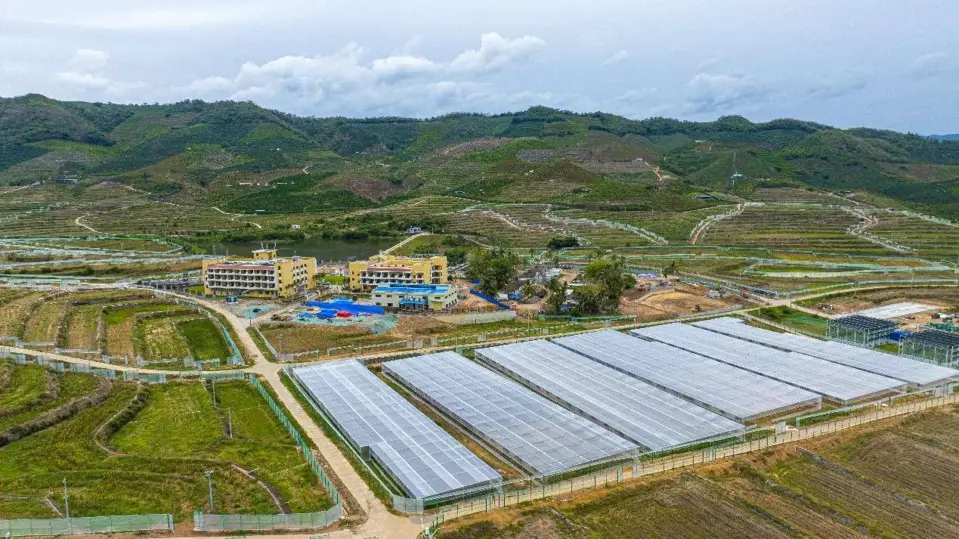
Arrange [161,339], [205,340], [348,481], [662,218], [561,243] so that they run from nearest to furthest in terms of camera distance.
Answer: [348,481] < [161,339] < [205,340] < [561,243] < [662,218]

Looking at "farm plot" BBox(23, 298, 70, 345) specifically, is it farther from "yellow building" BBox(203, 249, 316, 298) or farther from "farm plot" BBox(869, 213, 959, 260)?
"farm plot" BBox(869, 213, 959, 260)

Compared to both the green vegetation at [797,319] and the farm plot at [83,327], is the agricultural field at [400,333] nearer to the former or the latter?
the farm plot at [83,327]

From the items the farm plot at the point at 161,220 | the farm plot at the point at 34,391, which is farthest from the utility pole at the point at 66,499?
the farm plot at the point at 161,220

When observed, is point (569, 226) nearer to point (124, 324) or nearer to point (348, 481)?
point (124, 324)

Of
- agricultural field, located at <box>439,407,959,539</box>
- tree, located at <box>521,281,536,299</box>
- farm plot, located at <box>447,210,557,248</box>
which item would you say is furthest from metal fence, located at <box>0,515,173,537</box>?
farm plot, located at <box>447,210,557,248</box>

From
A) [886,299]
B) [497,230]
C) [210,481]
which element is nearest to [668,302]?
[886,299]
